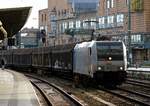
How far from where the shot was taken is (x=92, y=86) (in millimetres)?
35094

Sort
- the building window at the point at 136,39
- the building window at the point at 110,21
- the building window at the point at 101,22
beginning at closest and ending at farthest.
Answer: the building window at the point at 136,39
the building window at the point at 110,21
the building window at the point at 101,22

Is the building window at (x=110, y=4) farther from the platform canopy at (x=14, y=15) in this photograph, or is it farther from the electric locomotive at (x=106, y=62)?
the platform canopy at (x=14, y=15)

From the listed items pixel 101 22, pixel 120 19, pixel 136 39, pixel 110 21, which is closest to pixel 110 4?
pixel 110 21

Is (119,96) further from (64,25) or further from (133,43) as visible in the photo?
(64,25)

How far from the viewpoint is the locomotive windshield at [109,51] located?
104 feet

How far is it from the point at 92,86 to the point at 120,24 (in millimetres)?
68505

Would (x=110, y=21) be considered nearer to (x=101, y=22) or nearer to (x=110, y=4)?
(x=110, y=4)

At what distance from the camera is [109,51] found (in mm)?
31922

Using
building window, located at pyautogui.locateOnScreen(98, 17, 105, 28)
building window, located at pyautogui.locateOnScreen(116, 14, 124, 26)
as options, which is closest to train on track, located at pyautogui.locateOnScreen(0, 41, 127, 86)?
building window, located at pyautogui.locateOnScreen(116, 14, 124, 26)

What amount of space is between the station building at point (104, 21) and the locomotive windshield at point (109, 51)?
37893 millimetres

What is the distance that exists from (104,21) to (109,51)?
79.0 m

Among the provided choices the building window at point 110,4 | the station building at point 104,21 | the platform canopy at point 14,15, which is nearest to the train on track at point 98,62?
the platform canopy at point 14,15

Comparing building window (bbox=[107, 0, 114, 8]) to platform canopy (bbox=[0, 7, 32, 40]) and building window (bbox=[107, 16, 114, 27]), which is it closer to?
building window (bbox=[107, 16, 114, 27])

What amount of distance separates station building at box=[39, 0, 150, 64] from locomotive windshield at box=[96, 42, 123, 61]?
1492 inches
